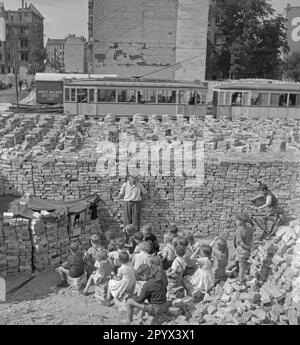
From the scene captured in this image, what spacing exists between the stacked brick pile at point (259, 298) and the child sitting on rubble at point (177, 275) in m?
0.28

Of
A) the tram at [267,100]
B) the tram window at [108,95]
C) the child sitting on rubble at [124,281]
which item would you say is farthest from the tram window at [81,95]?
the child sitting on rubble at [124,281]

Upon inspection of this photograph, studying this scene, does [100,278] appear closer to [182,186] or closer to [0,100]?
[182,186]

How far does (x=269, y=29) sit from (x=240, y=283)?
35.4 m

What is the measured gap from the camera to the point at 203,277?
272 inches

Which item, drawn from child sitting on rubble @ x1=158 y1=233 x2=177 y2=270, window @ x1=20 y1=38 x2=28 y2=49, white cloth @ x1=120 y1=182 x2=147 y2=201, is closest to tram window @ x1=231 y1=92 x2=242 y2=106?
white cloth @ x1=120 y1=182 x2=147 y2=201

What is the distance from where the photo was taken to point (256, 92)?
20.9 m

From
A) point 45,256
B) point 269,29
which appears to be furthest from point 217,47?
point 45,256

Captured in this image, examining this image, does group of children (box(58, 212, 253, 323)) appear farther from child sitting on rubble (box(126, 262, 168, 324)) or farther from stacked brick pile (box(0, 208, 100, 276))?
stacked brick pile (box(0, 208, 100, 276))

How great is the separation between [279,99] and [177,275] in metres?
15.9

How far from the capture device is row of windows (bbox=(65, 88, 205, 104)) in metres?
20.4

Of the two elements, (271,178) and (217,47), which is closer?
(271,178)

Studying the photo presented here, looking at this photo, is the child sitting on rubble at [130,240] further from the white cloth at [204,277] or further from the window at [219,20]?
the window at [219,20]

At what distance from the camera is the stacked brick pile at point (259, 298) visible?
5977 mm

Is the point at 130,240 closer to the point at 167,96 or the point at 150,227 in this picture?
the point at 150,227
